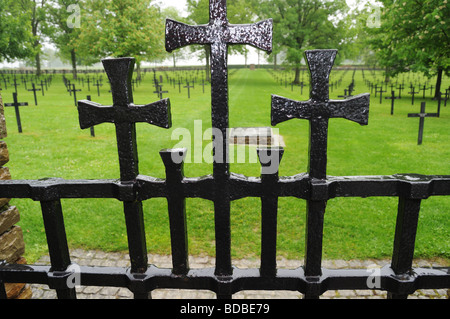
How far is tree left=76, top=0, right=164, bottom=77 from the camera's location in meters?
28.8

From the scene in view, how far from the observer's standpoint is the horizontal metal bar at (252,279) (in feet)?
6.31

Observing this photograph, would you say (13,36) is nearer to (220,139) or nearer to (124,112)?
(124,112)

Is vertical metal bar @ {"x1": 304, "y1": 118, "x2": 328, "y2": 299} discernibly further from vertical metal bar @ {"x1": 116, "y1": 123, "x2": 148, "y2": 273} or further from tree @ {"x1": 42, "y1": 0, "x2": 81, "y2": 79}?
tree @ {"x1": 42, "y1": 0, "x2": 81, "y2": 79}

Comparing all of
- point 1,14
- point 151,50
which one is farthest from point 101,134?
point 1,14

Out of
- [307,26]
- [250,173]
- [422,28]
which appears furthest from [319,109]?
[307,26]

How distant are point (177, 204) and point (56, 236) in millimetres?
800

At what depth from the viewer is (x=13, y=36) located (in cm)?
2911

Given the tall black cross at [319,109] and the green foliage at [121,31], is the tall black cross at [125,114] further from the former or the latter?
the green foliage at [121,31]

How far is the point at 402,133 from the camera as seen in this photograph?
1270 centimetres

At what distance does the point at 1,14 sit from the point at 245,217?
33009mm

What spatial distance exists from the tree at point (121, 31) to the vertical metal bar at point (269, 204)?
29.0 metres

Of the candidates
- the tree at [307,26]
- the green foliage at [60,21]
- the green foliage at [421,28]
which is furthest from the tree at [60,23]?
the green foliage at [421,28]
